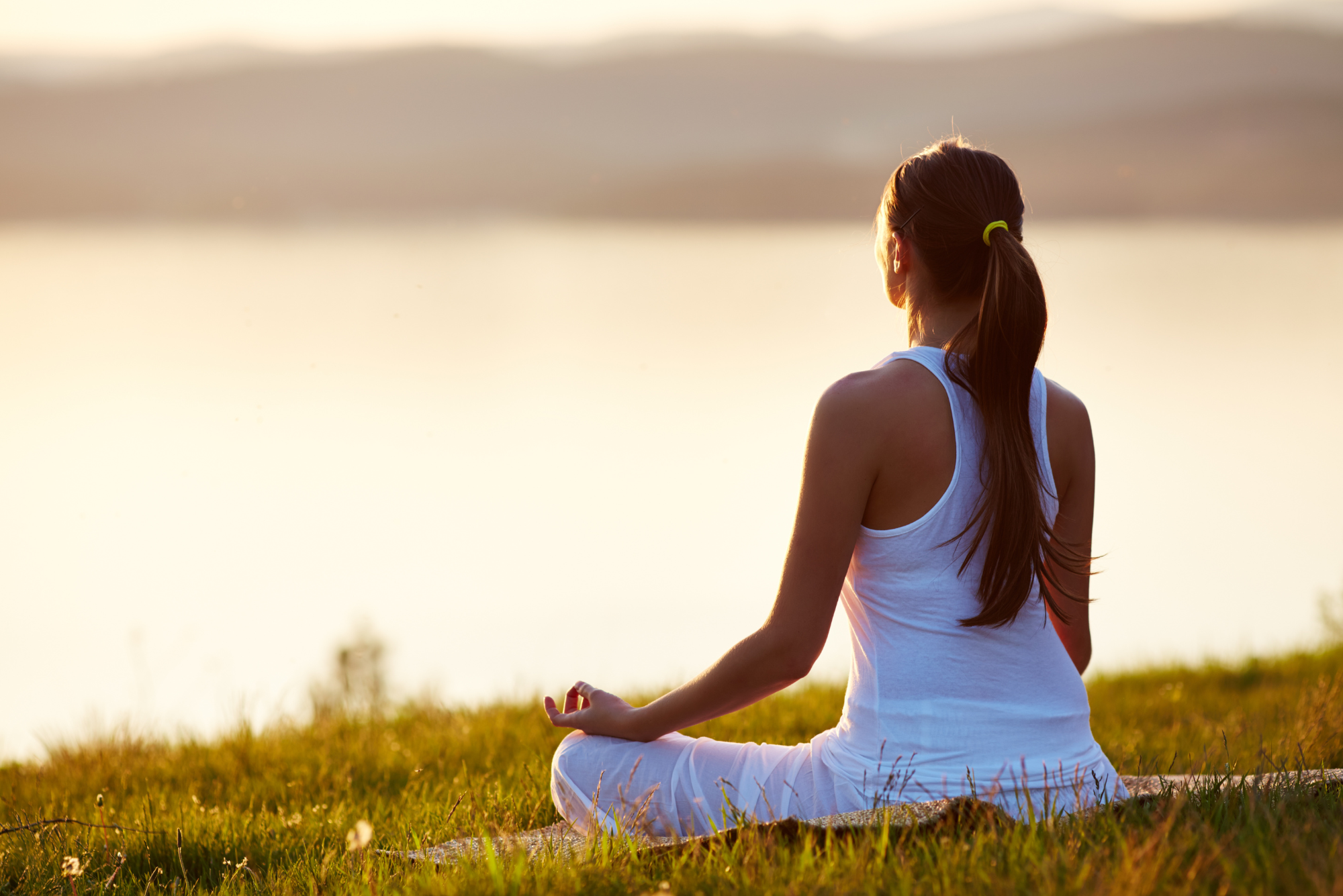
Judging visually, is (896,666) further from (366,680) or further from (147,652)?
(147,652)

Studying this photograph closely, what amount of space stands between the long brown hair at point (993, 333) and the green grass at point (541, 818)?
582 millimetres

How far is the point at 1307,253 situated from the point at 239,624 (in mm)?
37282

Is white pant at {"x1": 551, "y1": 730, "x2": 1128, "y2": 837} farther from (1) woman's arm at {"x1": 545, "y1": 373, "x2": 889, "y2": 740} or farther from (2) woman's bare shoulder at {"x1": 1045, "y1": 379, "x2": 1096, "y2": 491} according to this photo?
(2) woman's bare shoulder at {"x1": 1045, "y1": 379, "x2": 1096, "y2": 491}

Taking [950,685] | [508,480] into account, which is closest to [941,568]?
[950,685]

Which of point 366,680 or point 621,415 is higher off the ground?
point 621,415

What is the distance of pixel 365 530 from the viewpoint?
58.8ft

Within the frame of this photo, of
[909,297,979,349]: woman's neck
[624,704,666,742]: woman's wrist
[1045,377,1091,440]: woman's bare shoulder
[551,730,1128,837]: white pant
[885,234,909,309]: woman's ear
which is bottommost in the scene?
[551,730,1128,837]: white pant

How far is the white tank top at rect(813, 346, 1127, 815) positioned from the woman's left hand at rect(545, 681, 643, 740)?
59 cm

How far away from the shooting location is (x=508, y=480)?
2009 cm

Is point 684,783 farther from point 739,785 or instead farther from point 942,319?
point 942,319

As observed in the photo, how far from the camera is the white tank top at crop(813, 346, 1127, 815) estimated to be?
2525 mm

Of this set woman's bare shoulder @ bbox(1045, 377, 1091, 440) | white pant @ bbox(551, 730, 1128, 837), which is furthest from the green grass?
woman's bare shoulder @ bbox(1045, 377, 1091, 440)

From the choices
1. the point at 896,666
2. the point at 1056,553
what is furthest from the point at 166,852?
the point at 1056,553

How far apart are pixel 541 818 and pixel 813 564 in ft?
5.13
